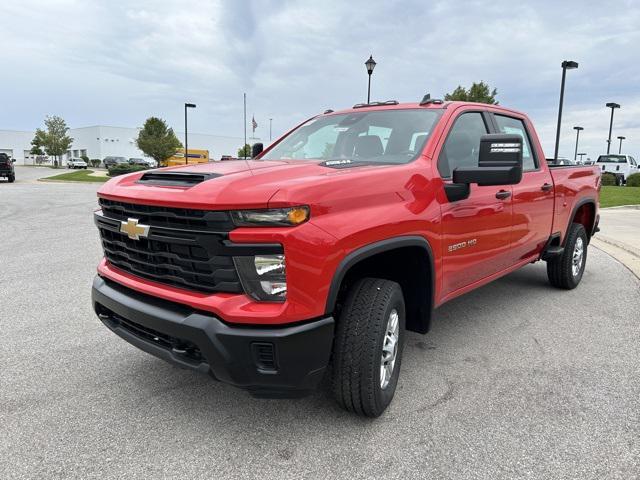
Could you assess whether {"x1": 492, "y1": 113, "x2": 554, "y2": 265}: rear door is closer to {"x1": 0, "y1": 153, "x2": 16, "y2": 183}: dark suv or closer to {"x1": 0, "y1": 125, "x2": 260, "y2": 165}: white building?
{"x1": 0, "y1": 153, "x2": 16, "y2": 183}: dark suv

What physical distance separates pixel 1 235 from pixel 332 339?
8.49 meters

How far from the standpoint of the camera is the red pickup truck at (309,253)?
2152mm

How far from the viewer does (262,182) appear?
89.6 inches

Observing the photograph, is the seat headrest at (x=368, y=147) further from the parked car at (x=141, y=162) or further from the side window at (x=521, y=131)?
the parked car at (x=141, y=162)

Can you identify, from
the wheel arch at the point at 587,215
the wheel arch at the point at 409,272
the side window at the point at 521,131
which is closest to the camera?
the wheel arch at the point at 409,272

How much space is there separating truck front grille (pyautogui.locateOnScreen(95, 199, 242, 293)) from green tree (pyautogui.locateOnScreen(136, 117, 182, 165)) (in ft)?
153

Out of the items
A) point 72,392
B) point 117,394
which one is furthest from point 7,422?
point 117,394

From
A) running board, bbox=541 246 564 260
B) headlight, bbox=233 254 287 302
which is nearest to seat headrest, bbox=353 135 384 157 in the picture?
headlight, bbox=233 254 287 302

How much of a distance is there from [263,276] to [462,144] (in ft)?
6.85

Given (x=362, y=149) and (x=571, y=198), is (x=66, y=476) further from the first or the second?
(x=571, y=198)

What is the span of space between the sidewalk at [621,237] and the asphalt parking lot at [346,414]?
10.8 ft

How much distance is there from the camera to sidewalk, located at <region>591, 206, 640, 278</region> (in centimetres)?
726

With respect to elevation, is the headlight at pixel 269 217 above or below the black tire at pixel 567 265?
above

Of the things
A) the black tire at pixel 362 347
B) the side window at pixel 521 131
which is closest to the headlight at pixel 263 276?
the black tire at pixel 362 347
